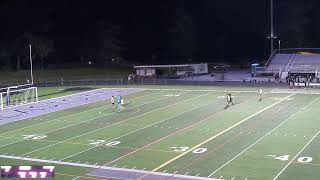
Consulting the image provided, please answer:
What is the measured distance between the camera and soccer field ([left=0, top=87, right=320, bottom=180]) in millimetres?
19531

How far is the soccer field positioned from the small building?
78.4ft

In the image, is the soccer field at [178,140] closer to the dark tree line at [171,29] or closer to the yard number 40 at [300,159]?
the yard number 40 at [300,159]

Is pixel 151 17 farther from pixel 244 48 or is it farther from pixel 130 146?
pixel 130 146

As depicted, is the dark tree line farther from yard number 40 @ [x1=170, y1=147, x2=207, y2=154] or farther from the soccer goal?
yard number 40 @ [x1=170, y1=147, x2=207, y2=154]

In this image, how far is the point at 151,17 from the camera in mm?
85500

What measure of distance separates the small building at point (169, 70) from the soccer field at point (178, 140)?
23885mm

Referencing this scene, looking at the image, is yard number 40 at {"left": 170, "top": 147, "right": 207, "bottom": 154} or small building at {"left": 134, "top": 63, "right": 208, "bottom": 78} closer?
yard number 40 at {"left": 170, "top": 147, "right": 207, "bottom": 154}

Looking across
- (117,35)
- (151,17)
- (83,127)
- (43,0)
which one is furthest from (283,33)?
(83,127)

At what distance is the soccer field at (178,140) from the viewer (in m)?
19.5

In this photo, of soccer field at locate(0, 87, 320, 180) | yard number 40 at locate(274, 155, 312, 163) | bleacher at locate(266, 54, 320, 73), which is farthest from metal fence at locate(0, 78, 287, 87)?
yard number 40 at locate(274, 155, 312, 163)

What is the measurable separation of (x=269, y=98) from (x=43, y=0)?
4684 centimetres

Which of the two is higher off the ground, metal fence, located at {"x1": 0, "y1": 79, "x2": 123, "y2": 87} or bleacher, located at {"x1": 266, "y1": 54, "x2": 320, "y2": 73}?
bleacher, located at {"x1": 266, "y1": 54, "x2": 320, "y2": 73}

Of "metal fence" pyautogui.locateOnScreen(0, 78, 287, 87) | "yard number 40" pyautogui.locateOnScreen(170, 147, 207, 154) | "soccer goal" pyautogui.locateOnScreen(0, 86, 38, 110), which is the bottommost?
"yard number 40" pyautogui.locateOnScreen(170, 147, 207, 154)

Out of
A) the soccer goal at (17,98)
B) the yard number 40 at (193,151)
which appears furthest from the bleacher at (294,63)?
the yard number 40 at (193,151)
